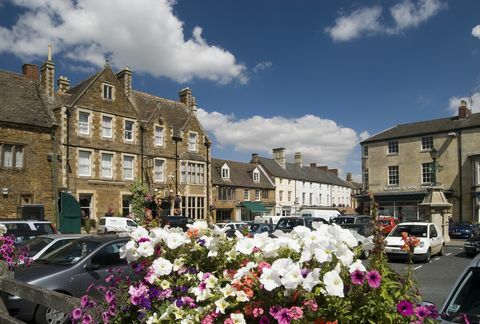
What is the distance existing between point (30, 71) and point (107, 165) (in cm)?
852

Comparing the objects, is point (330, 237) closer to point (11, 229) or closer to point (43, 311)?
point (43, 311)

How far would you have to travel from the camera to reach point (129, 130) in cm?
3278

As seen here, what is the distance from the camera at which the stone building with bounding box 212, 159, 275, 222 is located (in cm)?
4409

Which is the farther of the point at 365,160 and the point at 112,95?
the point at 365,160

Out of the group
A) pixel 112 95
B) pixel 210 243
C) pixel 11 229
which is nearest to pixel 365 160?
pixel 112 95

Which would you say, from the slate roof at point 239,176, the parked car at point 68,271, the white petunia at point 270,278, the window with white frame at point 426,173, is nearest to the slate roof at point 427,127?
the window with white frame at point 426,173

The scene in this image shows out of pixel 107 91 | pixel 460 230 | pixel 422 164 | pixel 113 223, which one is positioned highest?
pixel 107 91

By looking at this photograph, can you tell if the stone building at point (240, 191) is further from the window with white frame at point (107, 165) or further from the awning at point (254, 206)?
the window with white frame at point (107, 165)

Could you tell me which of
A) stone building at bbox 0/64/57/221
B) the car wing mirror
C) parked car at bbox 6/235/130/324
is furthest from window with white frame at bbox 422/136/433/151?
the car wing mirror

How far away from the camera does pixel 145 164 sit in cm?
3334

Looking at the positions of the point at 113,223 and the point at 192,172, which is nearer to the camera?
the point at 113,223

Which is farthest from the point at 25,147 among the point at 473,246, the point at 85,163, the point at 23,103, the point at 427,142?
the point at 427,142

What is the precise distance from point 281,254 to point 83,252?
719cm

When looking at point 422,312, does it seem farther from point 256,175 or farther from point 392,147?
point 256,175
